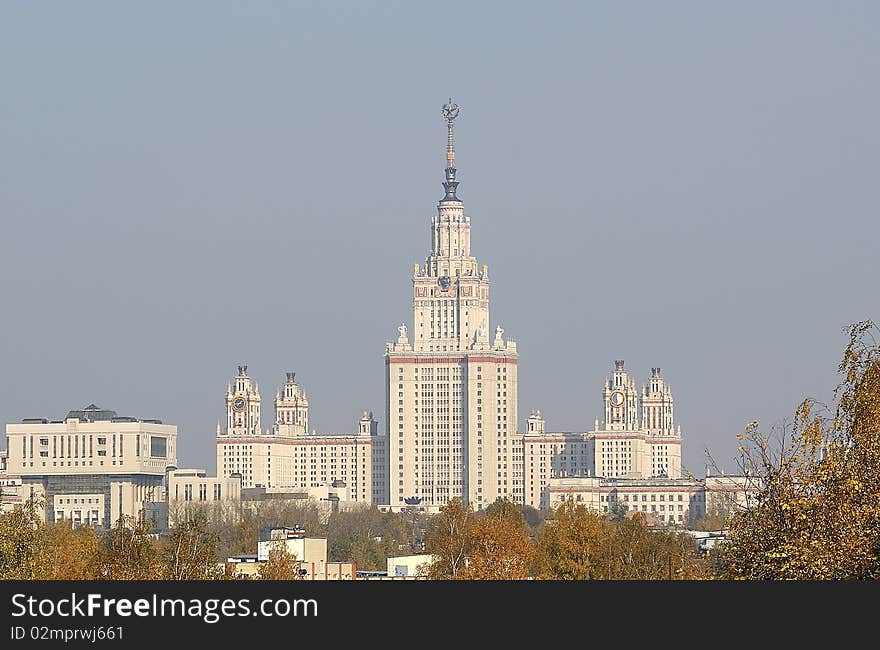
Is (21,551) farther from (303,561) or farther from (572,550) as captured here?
(303,561)

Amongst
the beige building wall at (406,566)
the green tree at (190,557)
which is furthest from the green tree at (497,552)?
the green tree at (190,557)

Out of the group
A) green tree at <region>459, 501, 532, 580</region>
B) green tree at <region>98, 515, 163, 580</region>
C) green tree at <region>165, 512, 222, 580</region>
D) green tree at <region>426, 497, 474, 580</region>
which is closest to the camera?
green tree at <region>98, 515, 163, 580</region>

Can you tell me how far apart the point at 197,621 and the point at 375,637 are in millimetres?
1928

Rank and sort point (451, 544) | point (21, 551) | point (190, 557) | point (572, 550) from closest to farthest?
point (21, 551) < point (190, 557) < point (572, 550) < point (451, 544)

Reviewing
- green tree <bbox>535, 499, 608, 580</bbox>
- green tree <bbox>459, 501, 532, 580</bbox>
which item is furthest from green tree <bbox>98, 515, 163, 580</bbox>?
green tree <bbox>535, 499, 608, 580</bbox>

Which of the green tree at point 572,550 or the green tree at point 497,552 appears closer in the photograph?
the green tree at point 497,552

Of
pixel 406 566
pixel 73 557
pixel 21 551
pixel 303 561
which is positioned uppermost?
pixel 21 551

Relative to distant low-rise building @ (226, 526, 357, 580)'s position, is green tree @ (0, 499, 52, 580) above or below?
above

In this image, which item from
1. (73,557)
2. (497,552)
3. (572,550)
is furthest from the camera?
(572,550)

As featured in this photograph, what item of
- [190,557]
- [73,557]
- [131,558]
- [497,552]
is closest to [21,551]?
[131,558]

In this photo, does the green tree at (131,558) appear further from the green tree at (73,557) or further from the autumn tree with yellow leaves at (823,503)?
the autumn tree with yellow leaves at (823,503)

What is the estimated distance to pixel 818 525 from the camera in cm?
2831

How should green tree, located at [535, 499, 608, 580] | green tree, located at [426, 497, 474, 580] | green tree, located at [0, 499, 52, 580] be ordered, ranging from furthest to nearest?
green tree, located at [426, 497, 474, 580], green tree, located at [535, 499, 608, 580], green tree, located at [0, 499, 52, 580]

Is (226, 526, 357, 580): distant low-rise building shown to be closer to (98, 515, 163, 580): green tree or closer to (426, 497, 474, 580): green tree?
(426, 497, 474, 580): green tree
